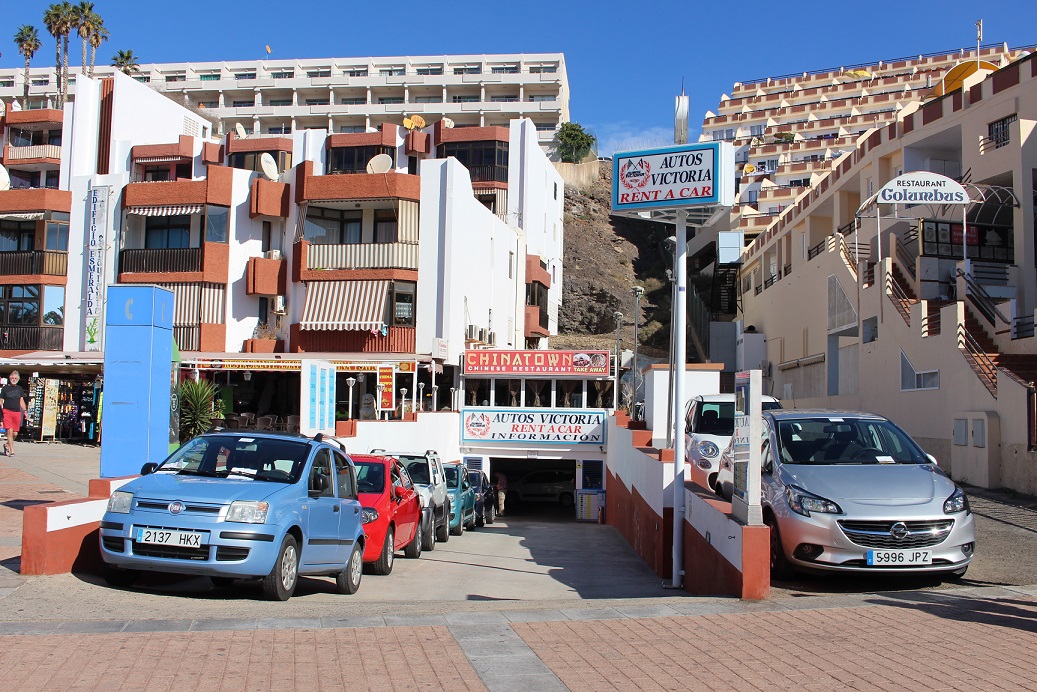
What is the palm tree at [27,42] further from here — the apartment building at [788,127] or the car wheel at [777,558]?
the car wheel at [777,558]

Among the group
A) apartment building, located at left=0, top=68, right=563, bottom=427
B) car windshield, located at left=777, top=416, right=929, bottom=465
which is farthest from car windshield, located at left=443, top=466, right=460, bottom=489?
car windshield, located at left=777, top=416, right=929, bottom=465

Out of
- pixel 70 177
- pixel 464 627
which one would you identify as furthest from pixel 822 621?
pixel 70 177

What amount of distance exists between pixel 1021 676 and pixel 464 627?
3754mm

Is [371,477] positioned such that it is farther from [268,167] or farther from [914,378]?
[268,167]

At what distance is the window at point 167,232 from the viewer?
119 feet

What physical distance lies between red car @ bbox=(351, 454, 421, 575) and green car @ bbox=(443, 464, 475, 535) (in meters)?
5.02

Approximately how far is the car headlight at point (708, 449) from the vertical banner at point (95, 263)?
91.1 feet

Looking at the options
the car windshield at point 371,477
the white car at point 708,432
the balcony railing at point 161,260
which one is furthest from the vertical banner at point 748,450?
the balcony railing at point 161,260

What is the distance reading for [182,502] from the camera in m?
8.59

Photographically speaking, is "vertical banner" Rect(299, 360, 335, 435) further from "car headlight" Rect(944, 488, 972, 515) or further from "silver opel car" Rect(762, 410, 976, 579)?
"car headlight" Rect(944, 488, 972, 515)

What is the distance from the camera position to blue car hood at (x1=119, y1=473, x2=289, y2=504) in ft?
28.5

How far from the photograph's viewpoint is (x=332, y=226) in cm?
3591

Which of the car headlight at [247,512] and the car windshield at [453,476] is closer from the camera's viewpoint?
the car headlight at [247,512]

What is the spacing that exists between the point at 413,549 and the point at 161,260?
2436 cm
